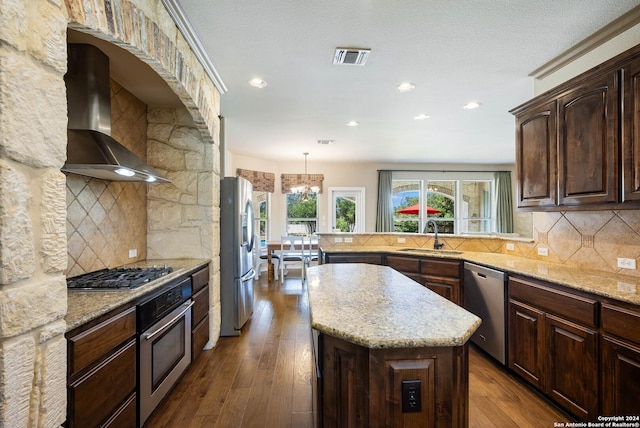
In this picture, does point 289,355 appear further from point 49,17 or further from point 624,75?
point 624,75

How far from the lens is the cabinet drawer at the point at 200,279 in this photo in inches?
95.6

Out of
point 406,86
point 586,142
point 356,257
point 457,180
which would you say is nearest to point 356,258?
point 356,257

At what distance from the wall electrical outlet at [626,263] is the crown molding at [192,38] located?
11.3 ft

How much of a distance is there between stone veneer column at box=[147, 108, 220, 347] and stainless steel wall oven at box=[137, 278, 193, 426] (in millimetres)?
605

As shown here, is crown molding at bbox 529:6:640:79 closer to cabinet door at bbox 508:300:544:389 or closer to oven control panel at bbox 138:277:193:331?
cabinet door at bbox 508:300:544:389

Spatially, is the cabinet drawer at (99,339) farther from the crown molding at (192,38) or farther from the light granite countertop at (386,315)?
Result: the crown molding at (192,38)

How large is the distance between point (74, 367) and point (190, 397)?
1172 mm

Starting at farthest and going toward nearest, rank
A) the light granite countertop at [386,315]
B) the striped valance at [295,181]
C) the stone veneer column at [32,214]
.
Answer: the striped valance at [295,181] < the light granite countertop at [386,315] < the stone veneer column at [32,214]

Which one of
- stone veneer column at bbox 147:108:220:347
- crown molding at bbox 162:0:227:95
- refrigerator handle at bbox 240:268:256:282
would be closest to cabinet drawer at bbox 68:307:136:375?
stone veneer column at bbox 147:108:220:347

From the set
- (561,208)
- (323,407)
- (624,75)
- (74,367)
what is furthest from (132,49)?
(561,208)

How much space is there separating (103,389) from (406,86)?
320cm

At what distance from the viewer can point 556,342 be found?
1.90m

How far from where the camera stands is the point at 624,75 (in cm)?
176

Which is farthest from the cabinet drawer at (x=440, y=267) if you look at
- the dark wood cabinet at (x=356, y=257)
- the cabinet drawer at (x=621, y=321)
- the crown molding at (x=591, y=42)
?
the crown molding at (x=591, y=42)
